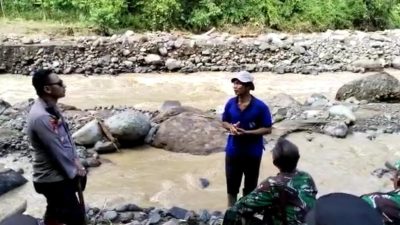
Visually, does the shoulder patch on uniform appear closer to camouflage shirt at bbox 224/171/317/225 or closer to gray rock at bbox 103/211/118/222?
camouflage shirt at bbox 224/171/317/225

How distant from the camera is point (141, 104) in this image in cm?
1327

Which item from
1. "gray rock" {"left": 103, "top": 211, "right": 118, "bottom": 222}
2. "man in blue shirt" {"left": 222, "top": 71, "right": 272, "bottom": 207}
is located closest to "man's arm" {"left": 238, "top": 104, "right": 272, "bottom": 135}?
"man in blue shirt" {"left": 222, "top": 71, "right": 272, "bottom": 207}

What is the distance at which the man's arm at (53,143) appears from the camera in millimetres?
4008

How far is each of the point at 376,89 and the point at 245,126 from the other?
784 cm

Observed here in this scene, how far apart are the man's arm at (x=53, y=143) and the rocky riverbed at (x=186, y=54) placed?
41.6 ft

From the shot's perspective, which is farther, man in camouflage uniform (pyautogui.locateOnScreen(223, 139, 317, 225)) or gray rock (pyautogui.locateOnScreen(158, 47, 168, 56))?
gray rock (pyautogui.locateOnScreen(158, 47, 168, 56))

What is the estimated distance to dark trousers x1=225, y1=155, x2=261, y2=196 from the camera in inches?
215

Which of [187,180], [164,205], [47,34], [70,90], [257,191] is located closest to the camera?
[257,191]

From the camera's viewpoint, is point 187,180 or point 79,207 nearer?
point 79,207

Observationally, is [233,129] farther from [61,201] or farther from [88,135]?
[88,135]

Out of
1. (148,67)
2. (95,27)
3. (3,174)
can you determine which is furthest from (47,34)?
(3,174)

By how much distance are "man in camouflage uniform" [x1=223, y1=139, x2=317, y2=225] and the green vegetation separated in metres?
16.2

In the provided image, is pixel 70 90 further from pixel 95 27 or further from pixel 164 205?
pixel 164 205

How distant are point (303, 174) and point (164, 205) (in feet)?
11.9
